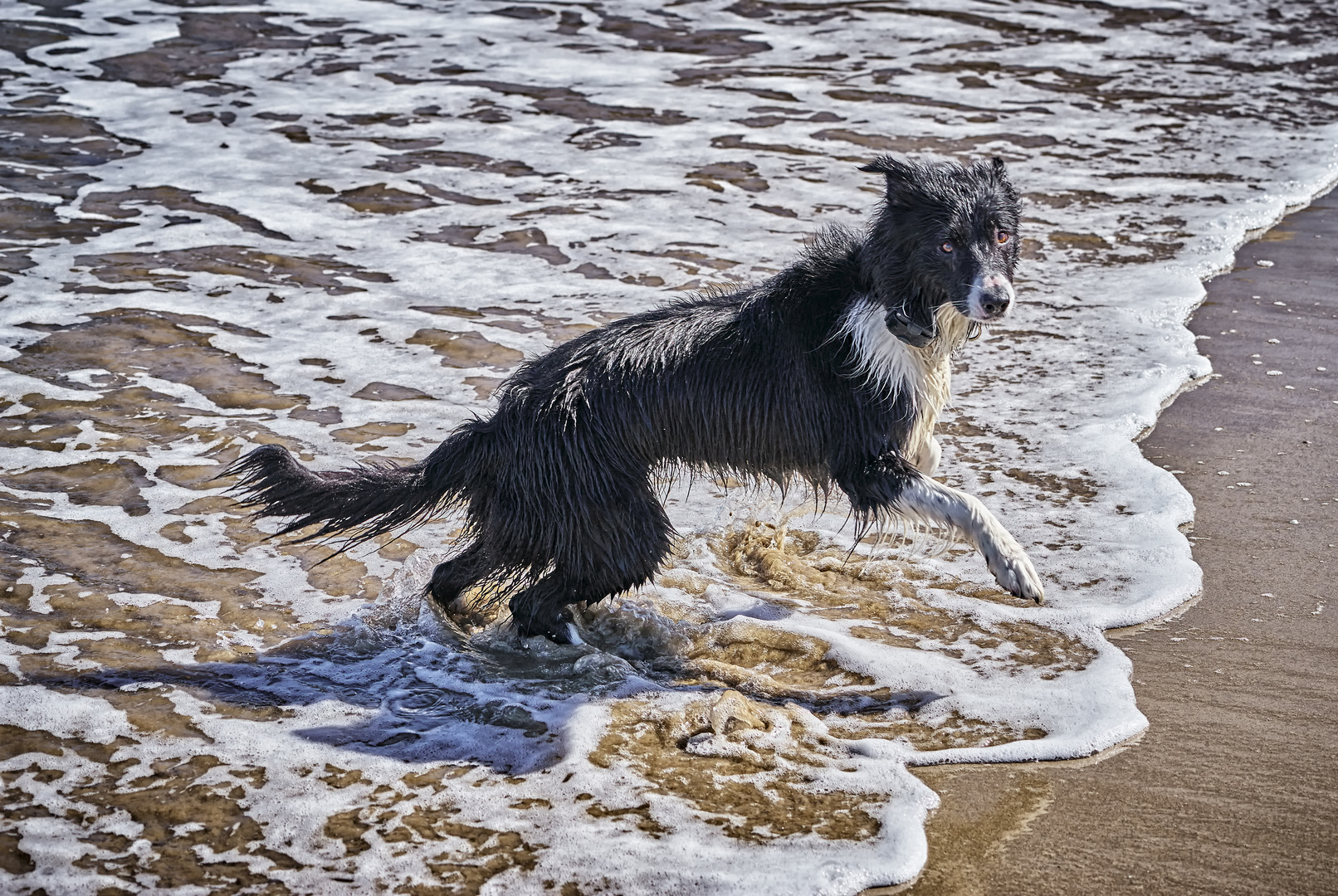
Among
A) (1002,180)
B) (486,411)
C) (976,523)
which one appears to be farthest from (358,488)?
(1002,180)

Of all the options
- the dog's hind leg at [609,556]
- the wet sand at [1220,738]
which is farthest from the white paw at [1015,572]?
the dog's hind leg at [609,556]

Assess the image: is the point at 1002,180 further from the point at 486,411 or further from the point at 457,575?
the point at 486,411

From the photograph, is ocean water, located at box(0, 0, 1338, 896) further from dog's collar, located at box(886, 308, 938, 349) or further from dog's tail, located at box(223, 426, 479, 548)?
dog's collar, located at box(886, 308, 938, 349)

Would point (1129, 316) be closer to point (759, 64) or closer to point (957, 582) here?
point (957, 582)

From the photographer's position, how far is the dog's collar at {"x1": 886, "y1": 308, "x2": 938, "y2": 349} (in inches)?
166

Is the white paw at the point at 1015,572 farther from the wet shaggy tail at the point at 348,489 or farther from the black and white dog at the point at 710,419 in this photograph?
the wet shaggy tail at the point at 348,489

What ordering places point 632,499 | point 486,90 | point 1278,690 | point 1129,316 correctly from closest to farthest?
1. point 1278,690
2. point 632,499
3. point 1129,316
4. point 486,90

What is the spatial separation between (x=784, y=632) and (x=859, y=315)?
3.81 feet

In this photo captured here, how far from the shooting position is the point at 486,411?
614cm

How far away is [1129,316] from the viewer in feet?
23.4

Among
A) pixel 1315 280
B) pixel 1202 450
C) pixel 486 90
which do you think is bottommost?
pixel 1202 450

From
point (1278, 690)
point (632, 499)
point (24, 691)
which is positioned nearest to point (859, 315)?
point (632, 499)

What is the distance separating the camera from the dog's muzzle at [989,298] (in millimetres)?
3998

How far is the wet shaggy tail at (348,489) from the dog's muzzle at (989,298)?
1.78 m
